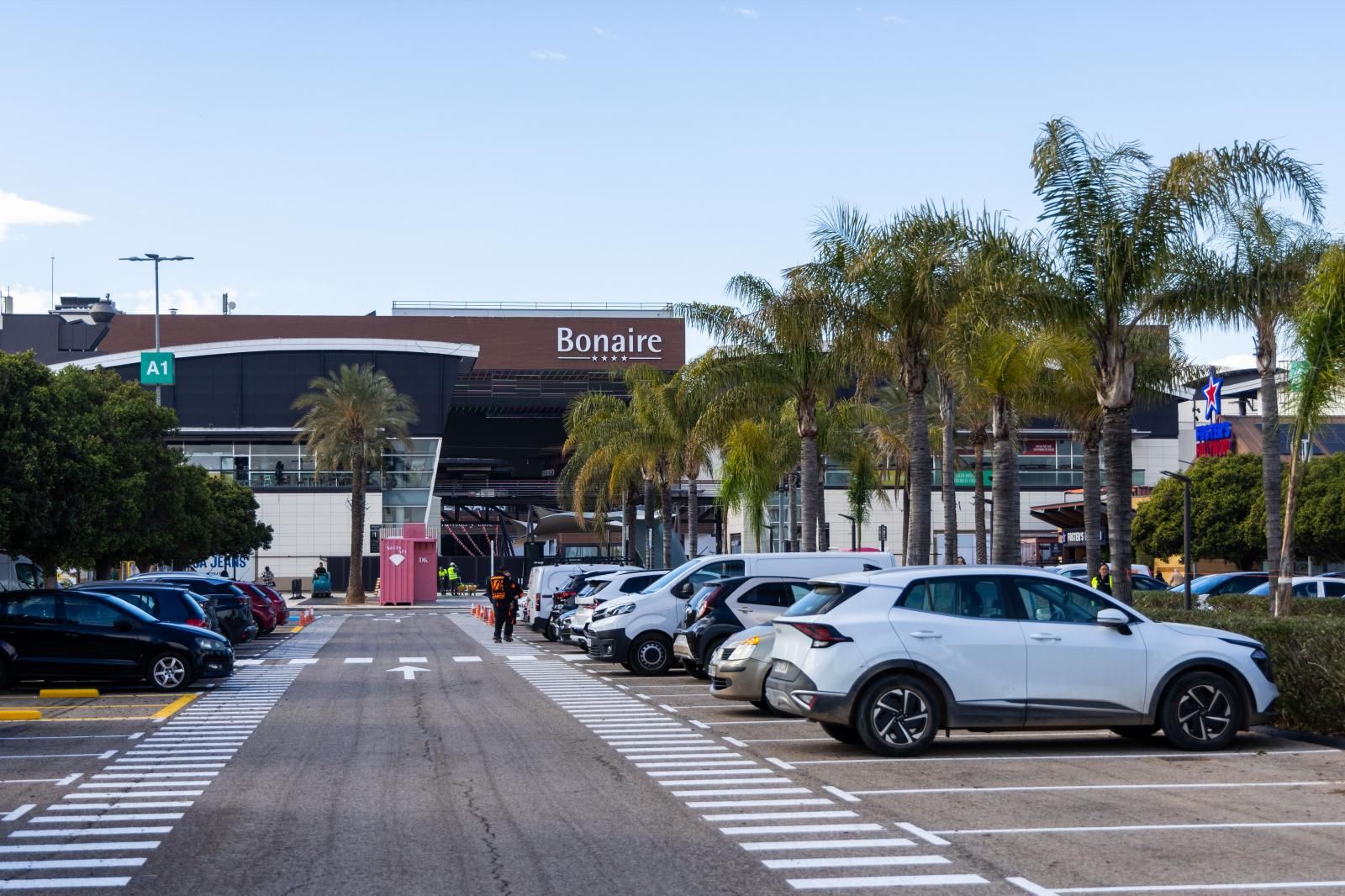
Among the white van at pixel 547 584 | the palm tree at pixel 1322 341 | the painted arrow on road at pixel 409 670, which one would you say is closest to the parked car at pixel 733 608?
the painted arrow on road at pixel 409 670

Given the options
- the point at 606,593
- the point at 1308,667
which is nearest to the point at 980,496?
the point at 606,593

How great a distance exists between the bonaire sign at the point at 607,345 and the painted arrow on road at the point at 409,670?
7658cm

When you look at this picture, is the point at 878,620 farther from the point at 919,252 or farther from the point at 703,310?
the point at 703,310

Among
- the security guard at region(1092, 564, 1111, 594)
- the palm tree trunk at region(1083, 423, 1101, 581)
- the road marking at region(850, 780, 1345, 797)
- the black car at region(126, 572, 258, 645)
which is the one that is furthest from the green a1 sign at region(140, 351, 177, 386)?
the road marking at region(850, 780, 1345, 797)

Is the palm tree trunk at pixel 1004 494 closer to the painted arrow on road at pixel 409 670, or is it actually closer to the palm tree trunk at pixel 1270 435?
the palm tree trunk at pixel 1270 435

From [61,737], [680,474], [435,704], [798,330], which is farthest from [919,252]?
[680,474]

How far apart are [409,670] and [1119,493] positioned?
12.2m

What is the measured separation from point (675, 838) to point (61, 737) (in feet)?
30.6

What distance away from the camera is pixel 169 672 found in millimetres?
21875

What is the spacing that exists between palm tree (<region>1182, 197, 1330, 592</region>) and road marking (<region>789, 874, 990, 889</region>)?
15623 mm

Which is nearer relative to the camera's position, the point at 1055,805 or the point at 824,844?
the point at 824,844

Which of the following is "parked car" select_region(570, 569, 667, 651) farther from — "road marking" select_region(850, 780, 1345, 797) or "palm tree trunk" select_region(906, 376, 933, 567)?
"road marking" select_region(850, 780, 1345, 797)

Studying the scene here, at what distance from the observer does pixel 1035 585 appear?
1387 centimetres

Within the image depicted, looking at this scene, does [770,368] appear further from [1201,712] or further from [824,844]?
[824,844]
